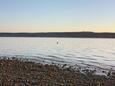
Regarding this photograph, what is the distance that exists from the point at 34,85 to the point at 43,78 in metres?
2.25

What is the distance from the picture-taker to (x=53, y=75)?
21781 mm

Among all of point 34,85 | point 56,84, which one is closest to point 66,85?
point 56,84

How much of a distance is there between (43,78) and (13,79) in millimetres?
2088

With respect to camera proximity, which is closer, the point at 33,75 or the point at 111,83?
the point at 111,83

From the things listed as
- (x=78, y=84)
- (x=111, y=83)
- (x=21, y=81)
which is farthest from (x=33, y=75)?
(x=111, y=83)

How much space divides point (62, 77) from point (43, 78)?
1.70 m

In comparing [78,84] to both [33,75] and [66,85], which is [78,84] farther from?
[33,75]

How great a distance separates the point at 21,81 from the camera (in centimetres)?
1878

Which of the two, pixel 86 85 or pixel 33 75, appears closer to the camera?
pixel 86 85

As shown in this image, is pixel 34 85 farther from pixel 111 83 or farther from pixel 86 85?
pixel 111 83

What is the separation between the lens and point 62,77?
21.1 metres

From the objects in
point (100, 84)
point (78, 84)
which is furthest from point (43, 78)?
point (100, 84)

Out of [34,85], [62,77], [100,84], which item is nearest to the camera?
[34,85]

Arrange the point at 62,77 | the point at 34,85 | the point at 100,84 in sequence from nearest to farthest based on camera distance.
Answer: the point at 34,85 < the point at 100,84 < the point at 62,77
